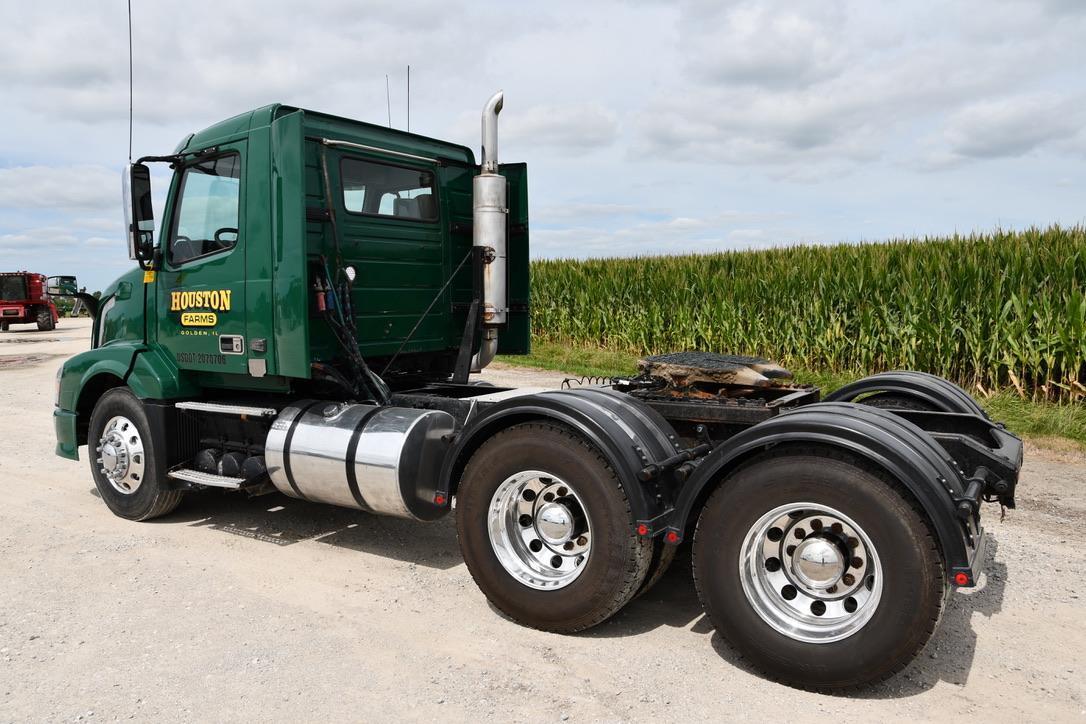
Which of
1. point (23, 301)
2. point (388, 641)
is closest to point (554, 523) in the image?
point (388, 641)

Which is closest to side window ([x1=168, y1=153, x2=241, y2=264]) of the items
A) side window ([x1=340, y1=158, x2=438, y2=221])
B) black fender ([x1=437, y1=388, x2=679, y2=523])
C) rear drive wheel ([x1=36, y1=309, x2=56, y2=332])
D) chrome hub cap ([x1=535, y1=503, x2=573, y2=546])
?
side window ([x1=340, y1=158, x2=438, y2=221])

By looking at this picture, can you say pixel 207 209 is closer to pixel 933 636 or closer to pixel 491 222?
pixel 491 222

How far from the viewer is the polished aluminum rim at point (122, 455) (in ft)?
20.5

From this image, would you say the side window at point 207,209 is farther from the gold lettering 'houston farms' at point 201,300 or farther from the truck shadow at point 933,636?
the truck shadow at point 933,636

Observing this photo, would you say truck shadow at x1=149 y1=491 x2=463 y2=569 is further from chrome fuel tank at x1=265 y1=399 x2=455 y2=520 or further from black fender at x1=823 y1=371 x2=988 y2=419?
black fender at x1=823 y1=371 x2=988 y2=419

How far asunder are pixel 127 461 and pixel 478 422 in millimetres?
3439

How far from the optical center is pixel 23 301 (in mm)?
32000

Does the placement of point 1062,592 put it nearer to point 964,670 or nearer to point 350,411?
point 964,670

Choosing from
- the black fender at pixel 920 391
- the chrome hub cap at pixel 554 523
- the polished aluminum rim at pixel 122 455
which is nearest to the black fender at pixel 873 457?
the chrome hub cap at pixel 554 523

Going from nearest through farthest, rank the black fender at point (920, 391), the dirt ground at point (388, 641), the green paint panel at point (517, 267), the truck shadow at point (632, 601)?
1. the dirt ground at point (388, 641)
2. the truck shadow at point (632, 601)
3. the black fender at point (920, 391)
4. the green paint panel at point (517, 267)

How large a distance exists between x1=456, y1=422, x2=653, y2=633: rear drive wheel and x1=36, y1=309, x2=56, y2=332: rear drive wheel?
1359 inches

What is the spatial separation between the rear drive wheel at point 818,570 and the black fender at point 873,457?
0.07 meters

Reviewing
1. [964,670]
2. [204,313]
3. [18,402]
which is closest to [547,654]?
[964,670]

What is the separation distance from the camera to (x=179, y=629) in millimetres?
4215
